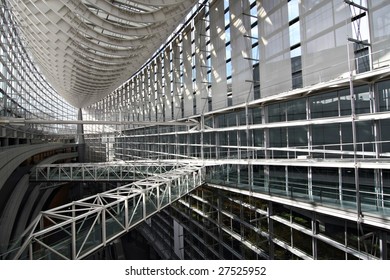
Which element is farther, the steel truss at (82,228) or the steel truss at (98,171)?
the steel truss at (98,171)

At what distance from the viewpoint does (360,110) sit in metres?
6.34

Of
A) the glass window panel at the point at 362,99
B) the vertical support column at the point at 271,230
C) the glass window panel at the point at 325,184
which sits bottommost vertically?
the vertical support column at the point at 271,230

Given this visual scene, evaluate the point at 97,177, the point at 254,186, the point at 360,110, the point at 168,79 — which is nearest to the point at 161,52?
the point at 168,79

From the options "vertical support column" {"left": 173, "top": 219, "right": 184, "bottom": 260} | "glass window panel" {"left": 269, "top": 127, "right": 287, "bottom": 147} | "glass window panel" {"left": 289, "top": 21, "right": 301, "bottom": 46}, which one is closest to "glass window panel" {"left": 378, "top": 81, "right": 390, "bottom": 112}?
"glass window panel" {"left": 289, "top": 21, "right": 301, "bottom": 46}

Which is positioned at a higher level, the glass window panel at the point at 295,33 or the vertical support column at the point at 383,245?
the glass window panel at the point at 295,33

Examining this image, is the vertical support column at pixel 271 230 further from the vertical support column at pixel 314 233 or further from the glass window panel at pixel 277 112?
the glass window panel at pixel 277 112

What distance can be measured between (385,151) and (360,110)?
1111mm

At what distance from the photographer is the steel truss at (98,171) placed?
1482 cm

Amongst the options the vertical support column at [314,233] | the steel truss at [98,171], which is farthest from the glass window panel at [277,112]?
the steel truss at [98,171]

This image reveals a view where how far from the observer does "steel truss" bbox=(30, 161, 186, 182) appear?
14.8 meters

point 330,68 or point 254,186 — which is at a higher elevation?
point 330,68

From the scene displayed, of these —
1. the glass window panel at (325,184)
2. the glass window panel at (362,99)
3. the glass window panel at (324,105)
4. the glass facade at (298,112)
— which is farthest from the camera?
the glass window panel at (324,105)
